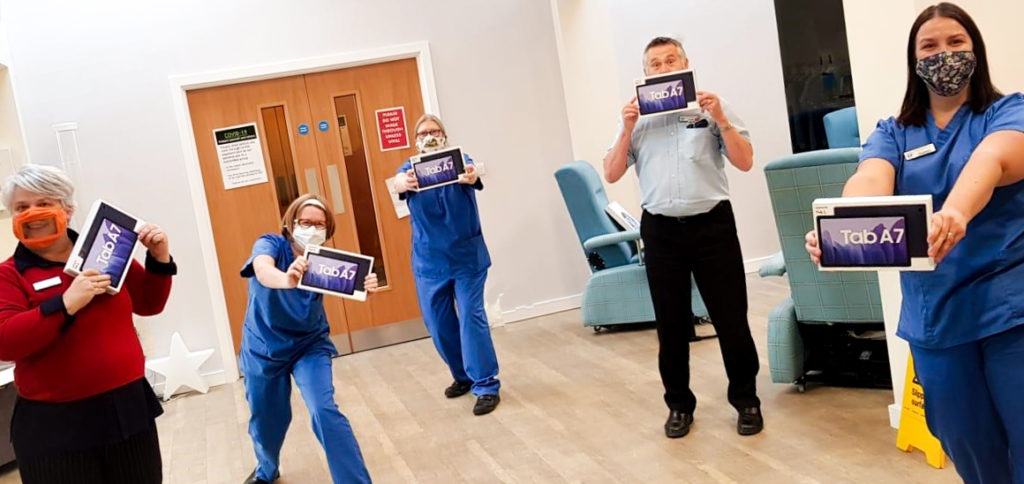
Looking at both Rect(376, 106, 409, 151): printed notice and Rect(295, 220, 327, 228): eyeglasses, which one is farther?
Rect(376, 106, 409, 151): printed notice

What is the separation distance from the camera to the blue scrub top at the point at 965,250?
1.81 metres

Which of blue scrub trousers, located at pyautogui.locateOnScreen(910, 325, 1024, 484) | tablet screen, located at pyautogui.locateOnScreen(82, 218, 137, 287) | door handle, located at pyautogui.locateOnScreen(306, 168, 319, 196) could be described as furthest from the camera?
door handle, located at pyautogui.locateOnScreen(306, 168, 319, 196)

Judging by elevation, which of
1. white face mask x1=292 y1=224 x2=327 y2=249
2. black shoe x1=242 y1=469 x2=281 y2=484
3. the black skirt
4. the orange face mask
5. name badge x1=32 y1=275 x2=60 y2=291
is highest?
A: the orange face mask

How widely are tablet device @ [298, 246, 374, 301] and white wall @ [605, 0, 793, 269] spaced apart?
4.12 metres

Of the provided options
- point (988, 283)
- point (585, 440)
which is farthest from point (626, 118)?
point (988, 283)

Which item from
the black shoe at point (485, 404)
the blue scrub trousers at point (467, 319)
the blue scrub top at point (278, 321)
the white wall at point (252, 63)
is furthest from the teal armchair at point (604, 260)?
the blue scrub top at point (278, 321)

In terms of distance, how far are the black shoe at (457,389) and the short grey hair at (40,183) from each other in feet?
8.66

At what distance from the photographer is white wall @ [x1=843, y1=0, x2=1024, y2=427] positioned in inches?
105

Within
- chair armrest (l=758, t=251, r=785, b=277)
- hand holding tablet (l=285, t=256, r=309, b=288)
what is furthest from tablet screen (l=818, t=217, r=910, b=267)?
chair armrest (l=758, t=251, r=785, b=277)

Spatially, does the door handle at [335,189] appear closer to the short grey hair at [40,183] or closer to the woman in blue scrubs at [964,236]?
the short grey hair at [40,183]

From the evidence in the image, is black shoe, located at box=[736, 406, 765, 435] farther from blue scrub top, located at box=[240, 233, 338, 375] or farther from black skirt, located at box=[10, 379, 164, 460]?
black skirt, located at box=[10, 379, 164, 460]

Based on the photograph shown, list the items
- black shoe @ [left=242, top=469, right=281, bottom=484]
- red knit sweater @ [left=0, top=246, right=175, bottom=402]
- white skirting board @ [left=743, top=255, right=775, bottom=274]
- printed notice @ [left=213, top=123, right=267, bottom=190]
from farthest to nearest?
1. white skirting board @ [left=743, top=255, right=775, bottom=274]
2. printed notice @ [left=213, top=123, right=267, bottom=190]
3. black shoe @ [left=242, top=469, right=281, bottom=484]
4. red knit sweater @ [left=0, top=246, right=175, bottom=402]

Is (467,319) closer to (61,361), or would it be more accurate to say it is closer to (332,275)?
(332,275)

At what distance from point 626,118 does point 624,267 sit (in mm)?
2289
